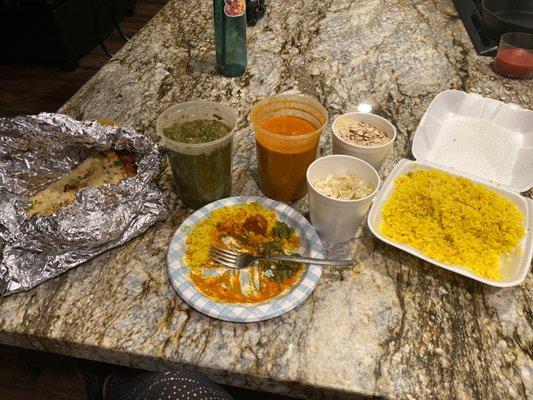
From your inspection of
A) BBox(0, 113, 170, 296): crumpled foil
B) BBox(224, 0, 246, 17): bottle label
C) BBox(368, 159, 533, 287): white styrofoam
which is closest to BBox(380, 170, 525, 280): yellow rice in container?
BBox(368, 159, 533, 287): white styrofoam

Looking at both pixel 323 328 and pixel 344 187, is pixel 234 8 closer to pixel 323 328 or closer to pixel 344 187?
pixel 344 187

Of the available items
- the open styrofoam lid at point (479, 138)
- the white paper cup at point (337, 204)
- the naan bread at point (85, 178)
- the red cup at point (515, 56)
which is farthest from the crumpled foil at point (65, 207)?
the red cup at point (515, 56)

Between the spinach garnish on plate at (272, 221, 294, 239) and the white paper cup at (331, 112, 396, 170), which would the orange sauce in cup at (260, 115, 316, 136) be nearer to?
the white paper cup at (331, 112, 396, 170)

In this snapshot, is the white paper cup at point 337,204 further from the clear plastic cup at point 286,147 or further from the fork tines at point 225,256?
the fork tines at point 225,256

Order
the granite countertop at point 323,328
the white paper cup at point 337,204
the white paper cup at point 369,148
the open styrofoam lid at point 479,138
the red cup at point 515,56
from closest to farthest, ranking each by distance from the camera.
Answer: the granite countertop at point 323,328
the white paper cup at point 337,204
the white paper cup at point 369,148
the open styrofoam lid at point 479,138
the red cup at point 515,56

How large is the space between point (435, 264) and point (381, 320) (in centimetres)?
16

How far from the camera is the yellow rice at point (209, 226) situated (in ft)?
2.95

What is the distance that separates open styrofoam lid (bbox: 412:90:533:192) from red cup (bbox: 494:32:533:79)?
11.4 inches

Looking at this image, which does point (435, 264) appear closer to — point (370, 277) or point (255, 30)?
point (370, 277)

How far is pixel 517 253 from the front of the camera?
2.96 feet

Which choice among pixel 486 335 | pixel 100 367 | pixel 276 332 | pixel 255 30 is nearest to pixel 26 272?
pixel 100 367

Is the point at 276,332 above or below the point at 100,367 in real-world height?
above

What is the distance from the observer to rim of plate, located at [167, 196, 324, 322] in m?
0.81

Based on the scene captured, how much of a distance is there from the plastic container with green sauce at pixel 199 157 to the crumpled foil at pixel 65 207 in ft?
0.19
